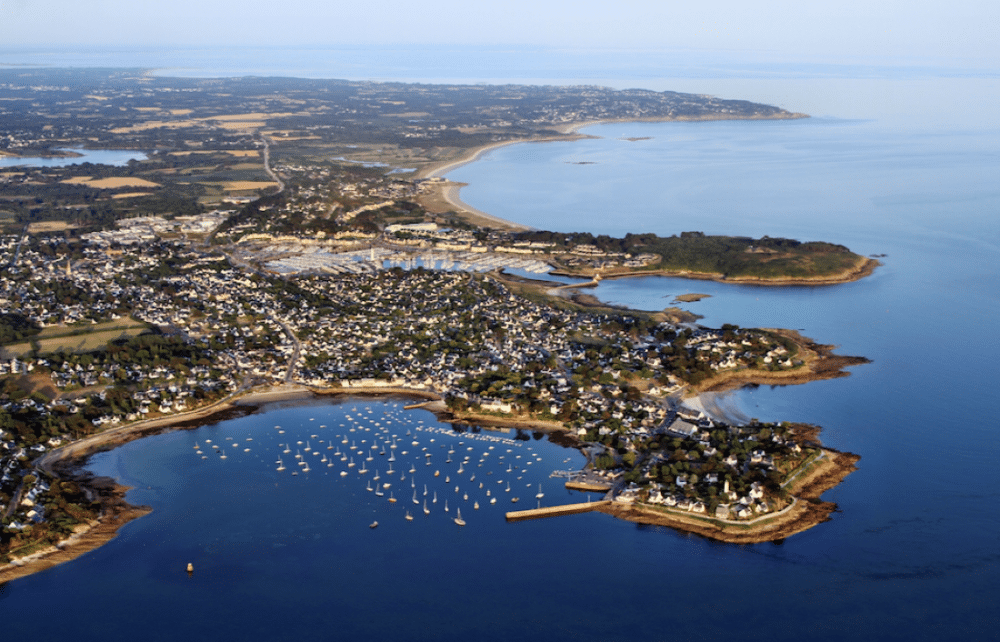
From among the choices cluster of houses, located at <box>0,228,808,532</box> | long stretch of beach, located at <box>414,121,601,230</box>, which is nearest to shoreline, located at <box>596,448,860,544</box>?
cluster of houses, located at <box>0,228,808,532</box>

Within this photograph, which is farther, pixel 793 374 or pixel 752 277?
pixel 752 277

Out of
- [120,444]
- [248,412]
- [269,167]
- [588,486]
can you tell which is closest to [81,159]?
[269,167]

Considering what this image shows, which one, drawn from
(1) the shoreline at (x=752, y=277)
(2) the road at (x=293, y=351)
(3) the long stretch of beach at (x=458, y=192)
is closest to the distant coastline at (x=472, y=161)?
(3) the long stretch of beach at (x=458, y=192)

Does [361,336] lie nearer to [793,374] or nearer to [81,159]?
[793,374]

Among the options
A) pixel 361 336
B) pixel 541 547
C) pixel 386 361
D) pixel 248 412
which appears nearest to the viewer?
pixel 541 547

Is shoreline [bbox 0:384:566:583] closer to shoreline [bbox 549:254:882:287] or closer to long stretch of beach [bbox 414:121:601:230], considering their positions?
shoreline [bbox 549:254:882:287]

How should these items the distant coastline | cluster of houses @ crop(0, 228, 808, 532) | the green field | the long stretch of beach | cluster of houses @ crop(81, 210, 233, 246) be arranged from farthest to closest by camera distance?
the distant coastline → the long stretch of beach → cluster of houses @ crop(81, 210, 233, 246) → the green field → cluster of houses @ crop(0, 228, 808, 532)

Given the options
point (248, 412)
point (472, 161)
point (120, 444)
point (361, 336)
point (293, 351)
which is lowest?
point (120, 444)
